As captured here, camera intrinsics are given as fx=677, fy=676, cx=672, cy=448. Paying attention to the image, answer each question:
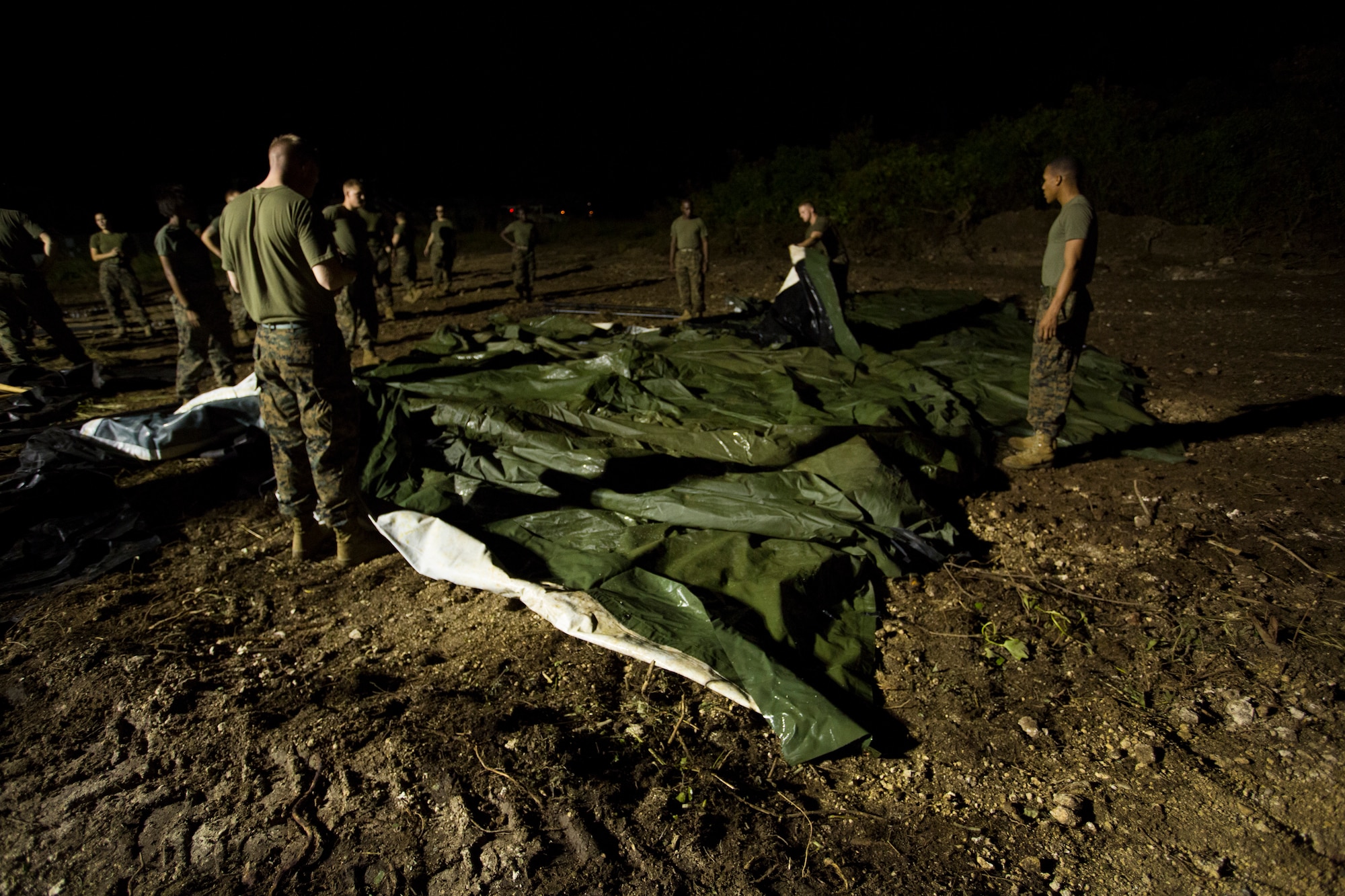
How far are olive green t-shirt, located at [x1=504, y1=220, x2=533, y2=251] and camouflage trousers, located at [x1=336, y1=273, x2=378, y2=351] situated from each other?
3.22 metres

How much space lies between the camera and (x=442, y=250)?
1092 centimetres

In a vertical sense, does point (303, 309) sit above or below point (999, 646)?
above

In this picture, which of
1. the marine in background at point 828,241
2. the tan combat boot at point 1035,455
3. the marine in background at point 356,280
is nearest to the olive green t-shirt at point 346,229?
the marine in background at point 356,280

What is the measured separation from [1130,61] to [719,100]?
48.2 feet

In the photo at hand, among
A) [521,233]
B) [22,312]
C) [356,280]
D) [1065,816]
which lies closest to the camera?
[1065,816]

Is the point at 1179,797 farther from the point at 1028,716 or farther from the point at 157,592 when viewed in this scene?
the point at 157,592

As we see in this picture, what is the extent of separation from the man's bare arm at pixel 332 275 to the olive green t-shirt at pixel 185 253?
3.16 metres

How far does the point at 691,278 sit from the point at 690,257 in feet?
0.86

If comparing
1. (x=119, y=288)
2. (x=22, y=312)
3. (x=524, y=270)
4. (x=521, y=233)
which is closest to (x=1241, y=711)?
(x=22, y=312)

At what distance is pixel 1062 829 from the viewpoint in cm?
196

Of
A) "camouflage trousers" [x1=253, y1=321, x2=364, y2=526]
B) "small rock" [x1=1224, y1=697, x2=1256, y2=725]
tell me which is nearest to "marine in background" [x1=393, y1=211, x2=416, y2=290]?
"camouflage trousers" [x1=253, y1=321, x2=364, y2=526]

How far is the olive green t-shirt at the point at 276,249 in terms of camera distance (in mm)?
Result: 2814

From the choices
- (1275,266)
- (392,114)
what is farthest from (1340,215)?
(392,114)

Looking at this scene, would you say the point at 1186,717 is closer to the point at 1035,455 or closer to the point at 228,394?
the point at 1035,455
